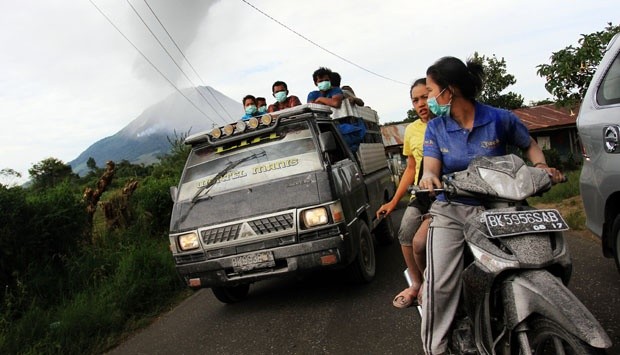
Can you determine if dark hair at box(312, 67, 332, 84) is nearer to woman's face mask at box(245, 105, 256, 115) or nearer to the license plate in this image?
woman's face mask at box(245, 105, 256, 115)

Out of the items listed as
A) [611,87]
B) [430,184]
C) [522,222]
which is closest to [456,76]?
[430,184]

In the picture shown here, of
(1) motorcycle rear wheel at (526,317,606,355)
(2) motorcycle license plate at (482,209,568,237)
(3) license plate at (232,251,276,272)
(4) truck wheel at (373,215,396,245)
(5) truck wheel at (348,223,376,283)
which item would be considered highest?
(2) motorcycle license plate at (482,209,568,237)

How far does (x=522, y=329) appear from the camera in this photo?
6.49ft

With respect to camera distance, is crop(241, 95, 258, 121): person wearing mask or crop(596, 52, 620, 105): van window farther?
crop(241, 95, 258, 121): person wearing mask

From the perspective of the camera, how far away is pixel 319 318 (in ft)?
13.9

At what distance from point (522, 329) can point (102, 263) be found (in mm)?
6122

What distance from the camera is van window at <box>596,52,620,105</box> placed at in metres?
3.42

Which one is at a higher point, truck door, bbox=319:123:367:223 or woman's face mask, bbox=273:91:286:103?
woman's face mask, bbox=273:91:286:103

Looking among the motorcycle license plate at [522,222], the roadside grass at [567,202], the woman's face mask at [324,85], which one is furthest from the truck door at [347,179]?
the roadside grass at [567,202]

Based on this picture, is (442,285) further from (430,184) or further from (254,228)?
(254,228)

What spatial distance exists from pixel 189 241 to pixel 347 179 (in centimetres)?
180

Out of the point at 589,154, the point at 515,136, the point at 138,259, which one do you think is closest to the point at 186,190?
the point at 138,259

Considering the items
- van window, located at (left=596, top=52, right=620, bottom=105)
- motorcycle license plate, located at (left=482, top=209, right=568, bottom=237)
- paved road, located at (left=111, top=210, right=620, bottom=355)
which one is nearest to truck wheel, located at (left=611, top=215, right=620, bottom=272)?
paved road, located at (left=111, top=210, right=620, bottom=355)

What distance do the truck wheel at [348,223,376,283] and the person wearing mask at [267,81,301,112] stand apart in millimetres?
3085
